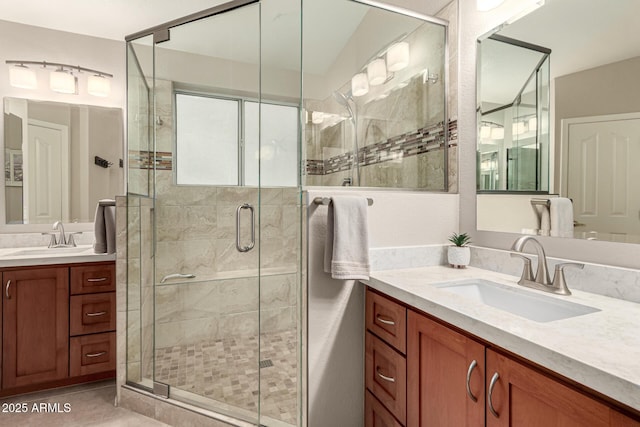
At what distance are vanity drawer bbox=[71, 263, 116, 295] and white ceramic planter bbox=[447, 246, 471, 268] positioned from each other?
2.10m

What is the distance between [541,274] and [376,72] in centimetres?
148

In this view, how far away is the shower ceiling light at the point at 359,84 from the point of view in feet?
6.73

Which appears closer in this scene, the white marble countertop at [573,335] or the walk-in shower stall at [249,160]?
the white marble countertop at [573,335]

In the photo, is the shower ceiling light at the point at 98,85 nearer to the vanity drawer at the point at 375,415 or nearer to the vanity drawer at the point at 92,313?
the vanity drawer at the point at 92,313

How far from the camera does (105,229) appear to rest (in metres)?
2.13

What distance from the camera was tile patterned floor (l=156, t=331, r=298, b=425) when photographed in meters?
1.61

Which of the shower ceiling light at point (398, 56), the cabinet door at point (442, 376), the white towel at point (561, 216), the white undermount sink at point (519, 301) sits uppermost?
the shower ceiling light at point (398, 56)

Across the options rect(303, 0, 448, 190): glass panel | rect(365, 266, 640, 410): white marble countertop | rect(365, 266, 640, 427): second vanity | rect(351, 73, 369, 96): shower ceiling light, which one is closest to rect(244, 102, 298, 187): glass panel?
rect(303, 0, 448, 190): glass panel

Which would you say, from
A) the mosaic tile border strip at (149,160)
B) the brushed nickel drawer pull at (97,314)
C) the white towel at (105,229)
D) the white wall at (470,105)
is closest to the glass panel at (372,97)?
the white wall at (470,105)

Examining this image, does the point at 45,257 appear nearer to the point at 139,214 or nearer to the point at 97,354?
the point at 139,214

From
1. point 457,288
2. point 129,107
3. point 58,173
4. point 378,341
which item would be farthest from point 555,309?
point 58,173

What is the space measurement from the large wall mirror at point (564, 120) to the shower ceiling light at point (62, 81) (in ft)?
9.48

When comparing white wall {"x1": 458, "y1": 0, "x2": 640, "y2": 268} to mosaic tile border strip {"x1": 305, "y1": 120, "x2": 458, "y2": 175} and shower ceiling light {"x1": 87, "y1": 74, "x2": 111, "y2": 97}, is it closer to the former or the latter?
mosaic tile border strip {"x1": 305, "y1": 120, "x2": 458, "y2": 175}

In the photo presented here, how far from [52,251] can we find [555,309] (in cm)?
292
